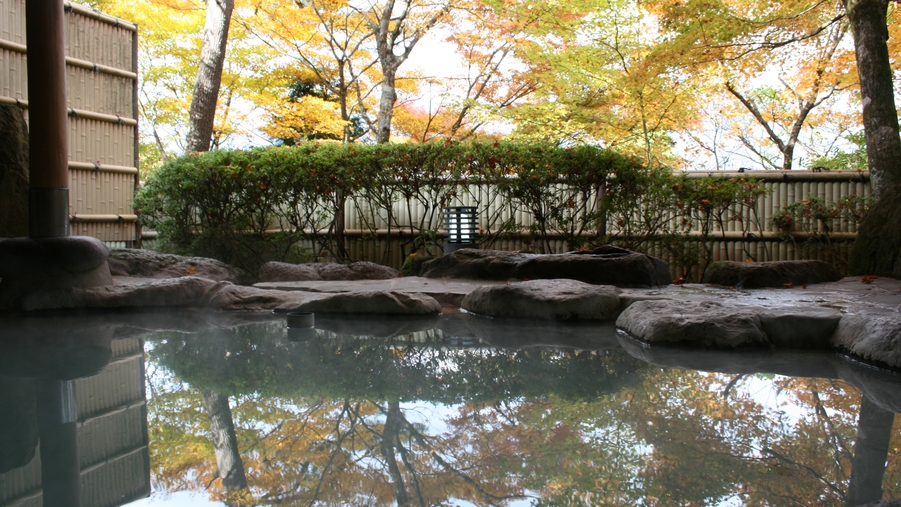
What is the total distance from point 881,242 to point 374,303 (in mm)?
5044

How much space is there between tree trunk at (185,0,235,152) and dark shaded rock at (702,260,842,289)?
24.2ft

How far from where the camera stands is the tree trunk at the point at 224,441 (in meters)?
1.55

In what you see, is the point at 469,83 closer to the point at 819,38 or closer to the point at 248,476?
the point at 819,38

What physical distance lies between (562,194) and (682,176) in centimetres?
141

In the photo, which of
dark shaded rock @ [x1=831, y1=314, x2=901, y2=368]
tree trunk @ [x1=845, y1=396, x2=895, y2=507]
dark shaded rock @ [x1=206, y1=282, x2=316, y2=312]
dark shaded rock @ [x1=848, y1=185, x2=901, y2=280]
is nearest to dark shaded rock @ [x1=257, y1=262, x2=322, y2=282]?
dark shaded rock @ [x1=206, y1=282, x2=316, y2=312]

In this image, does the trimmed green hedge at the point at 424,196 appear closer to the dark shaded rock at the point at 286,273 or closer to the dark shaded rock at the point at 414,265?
the dark shaded rock at the point at 414,265

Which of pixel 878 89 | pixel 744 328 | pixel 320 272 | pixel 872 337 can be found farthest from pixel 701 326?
pixel 878 89

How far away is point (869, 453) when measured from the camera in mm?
1731

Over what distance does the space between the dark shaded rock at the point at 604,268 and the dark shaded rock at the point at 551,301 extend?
2.56 ft

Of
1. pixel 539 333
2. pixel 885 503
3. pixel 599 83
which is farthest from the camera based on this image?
pixel 599 83

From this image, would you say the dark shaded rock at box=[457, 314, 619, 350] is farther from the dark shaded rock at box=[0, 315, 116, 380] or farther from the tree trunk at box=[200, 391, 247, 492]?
the dark shaded rock at box=[0, 315, 116, 380]

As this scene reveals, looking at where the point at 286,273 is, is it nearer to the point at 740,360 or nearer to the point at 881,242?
the point at 740,360

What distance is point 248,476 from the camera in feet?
5.14

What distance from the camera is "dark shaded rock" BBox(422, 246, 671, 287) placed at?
536 centimetres
